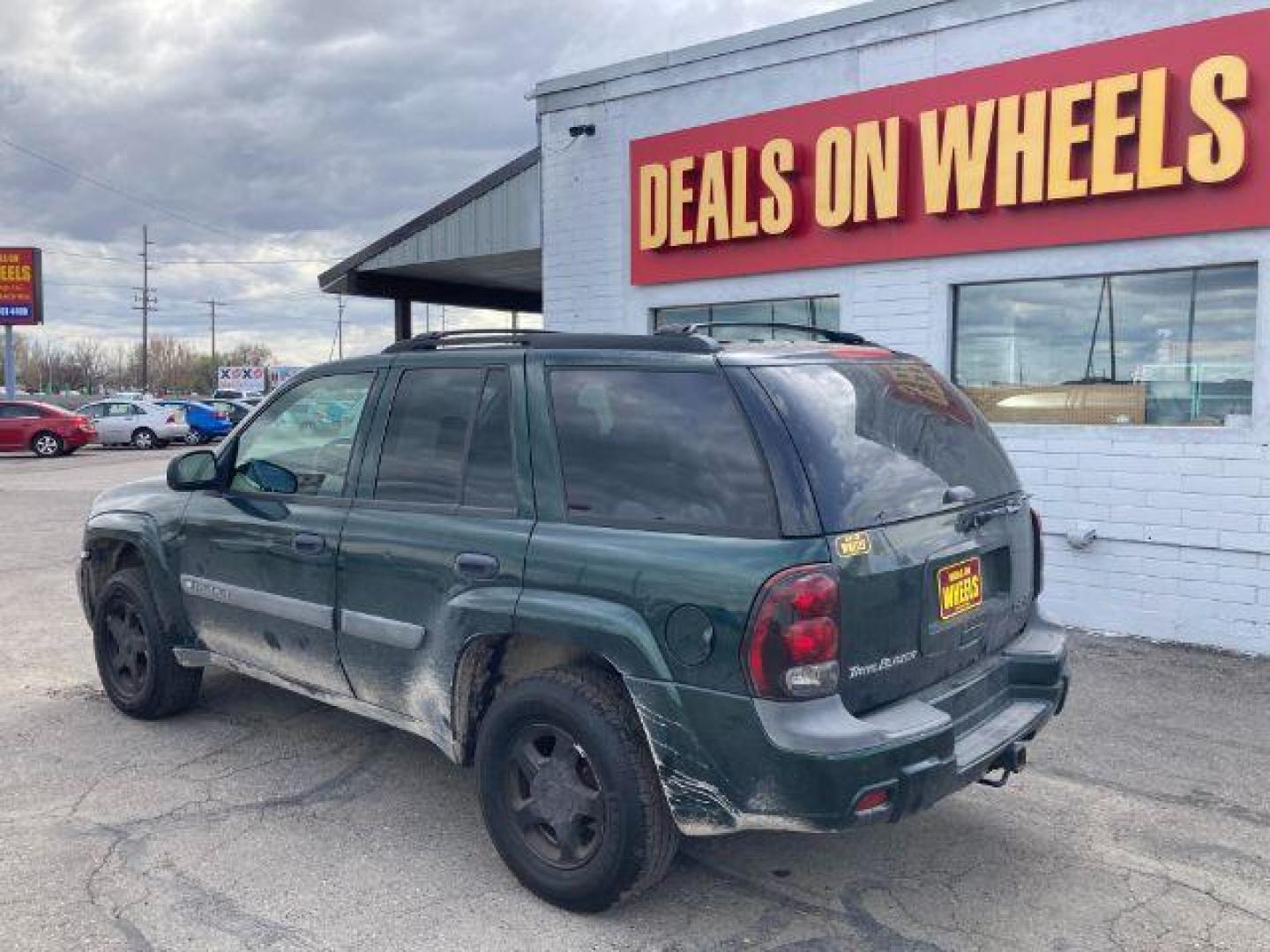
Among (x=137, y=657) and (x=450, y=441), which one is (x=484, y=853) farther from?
(x=137, y=657)

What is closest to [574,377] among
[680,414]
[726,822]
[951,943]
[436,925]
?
[680,414]

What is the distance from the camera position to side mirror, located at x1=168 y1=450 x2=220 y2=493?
4492mm

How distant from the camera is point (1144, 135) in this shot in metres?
6.37

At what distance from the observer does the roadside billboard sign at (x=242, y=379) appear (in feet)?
188

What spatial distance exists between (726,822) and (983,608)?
1159 millimetres

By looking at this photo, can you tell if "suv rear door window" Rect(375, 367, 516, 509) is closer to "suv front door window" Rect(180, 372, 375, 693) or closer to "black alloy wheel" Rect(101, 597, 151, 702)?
"suv front door window" Rect(180, 372, 375, 693)

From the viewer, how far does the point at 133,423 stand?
28.4m

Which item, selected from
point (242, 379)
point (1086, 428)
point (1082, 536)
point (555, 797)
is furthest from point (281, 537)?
point (242, 379)

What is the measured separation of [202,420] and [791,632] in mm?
30016

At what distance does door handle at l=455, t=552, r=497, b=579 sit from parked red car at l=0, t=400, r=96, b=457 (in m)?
25.7

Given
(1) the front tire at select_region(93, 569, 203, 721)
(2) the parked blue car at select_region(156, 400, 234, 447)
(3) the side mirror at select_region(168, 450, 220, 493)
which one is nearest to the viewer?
(3) the side mirror at select_region(168, 450, 220, 493)

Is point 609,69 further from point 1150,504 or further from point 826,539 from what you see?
point 826,539

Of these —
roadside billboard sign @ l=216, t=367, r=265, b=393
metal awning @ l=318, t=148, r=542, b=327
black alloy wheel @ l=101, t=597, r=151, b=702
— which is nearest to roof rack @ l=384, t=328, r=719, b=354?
black alloy wheel @ l=101, t=597, r=151, b=702

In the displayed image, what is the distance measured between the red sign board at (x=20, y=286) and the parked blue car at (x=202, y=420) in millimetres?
7310
